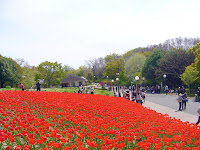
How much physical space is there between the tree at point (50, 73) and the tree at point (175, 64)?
22.3 metres

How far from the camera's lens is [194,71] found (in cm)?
3125

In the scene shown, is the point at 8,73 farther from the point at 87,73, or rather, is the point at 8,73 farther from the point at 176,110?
the point at 87,73

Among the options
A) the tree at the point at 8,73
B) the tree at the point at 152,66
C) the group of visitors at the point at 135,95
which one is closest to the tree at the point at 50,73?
the tree at the point at 8,73

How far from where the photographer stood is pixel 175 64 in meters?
44.0

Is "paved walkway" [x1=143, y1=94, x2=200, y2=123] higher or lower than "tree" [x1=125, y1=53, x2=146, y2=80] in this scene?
lower

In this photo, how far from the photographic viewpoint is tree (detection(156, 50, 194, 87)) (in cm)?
4322

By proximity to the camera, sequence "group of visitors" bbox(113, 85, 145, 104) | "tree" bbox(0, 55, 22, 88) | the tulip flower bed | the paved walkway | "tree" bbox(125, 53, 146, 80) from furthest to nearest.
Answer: "tree" bbox(125, 53, 146, 80)
"tree" bbox(0, 55, 22, 88)
"group of visitors" bbox(113, 85, 145, 104)
the paved walkway
the tulip flower bed

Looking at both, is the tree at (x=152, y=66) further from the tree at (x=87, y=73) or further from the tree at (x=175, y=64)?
the tree at (x=87, y=73)

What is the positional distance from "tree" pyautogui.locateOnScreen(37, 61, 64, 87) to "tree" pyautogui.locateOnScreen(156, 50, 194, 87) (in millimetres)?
22344

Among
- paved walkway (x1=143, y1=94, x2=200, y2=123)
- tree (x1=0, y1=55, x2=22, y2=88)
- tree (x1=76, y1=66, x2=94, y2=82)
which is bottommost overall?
paved walkway (x1=143, y1=94, x2=200, y2=123)

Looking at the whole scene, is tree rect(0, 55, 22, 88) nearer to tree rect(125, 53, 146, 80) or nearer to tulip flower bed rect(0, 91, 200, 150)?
tulip flower bed rect(0, 91, 200, 150)

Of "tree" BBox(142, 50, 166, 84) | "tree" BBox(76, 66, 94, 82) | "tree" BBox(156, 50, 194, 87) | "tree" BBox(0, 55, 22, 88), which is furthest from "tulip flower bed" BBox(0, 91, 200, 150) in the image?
"tree" BBox(76, 66, 94, 82)

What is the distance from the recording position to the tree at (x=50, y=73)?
48.7m

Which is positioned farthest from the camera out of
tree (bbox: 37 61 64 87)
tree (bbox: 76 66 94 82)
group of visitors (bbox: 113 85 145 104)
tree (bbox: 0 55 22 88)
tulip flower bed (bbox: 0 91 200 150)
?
tree (bbox: 76 66 94 82)
